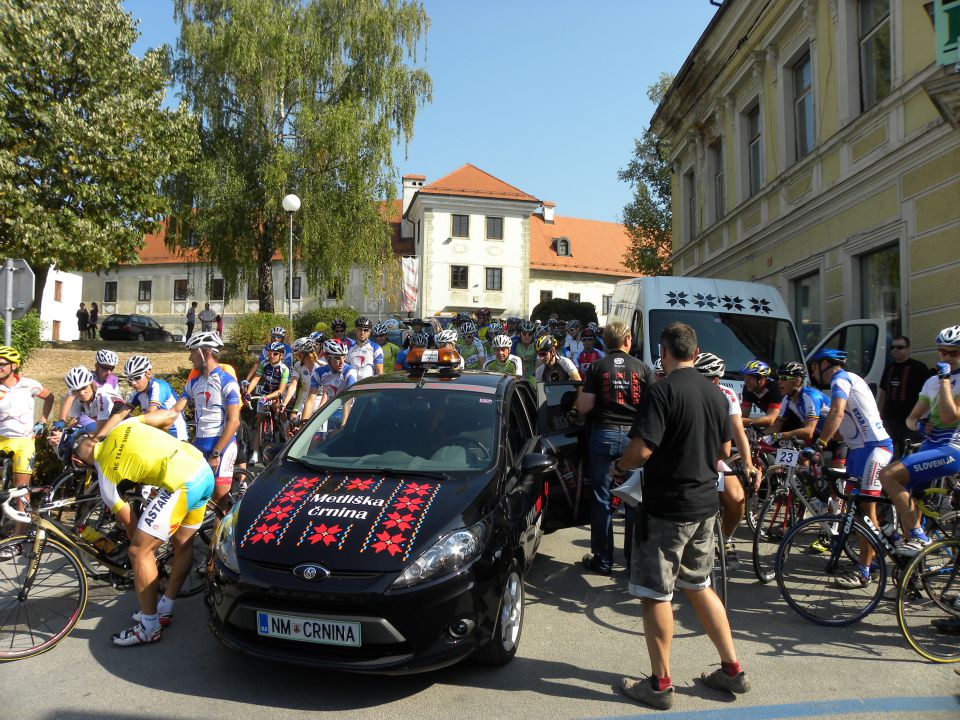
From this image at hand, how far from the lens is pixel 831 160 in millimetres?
14125

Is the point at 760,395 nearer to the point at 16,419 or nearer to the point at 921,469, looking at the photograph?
the point at 921,469

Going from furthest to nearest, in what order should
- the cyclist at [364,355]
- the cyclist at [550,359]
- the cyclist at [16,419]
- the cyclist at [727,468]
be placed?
the cyclist at [364,355]
the cyclist at [550,359]
the cyclist at [16,419]
the cyclist at [727,468]

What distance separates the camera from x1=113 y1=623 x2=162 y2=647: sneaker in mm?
4621

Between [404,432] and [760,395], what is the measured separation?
437 centimetres

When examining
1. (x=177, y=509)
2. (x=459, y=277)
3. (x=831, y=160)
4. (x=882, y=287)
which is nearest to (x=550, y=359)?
(x=177, y=509)

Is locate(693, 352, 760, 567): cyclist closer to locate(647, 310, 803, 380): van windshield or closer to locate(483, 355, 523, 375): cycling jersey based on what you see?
locate(647, 310, 803, 380): van windshield

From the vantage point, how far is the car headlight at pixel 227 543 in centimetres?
407

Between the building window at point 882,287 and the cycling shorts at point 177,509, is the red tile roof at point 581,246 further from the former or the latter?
the cycling shorts at point 177,509

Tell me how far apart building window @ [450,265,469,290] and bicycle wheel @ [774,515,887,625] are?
4892 centimetres

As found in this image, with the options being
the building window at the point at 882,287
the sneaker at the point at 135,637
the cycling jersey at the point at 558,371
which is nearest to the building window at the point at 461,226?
the building window at the point at 882,287

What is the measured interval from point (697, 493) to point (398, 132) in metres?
25.7

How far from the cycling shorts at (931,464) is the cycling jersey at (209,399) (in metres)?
5.19

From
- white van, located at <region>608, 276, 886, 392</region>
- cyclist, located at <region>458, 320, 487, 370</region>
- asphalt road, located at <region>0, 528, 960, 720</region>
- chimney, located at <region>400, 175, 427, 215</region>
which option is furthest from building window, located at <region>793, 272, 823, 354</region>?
chimney, located at <region>400, 175, 427, 215</region>

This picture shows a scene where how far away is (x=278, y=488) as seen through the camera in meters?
4.63
